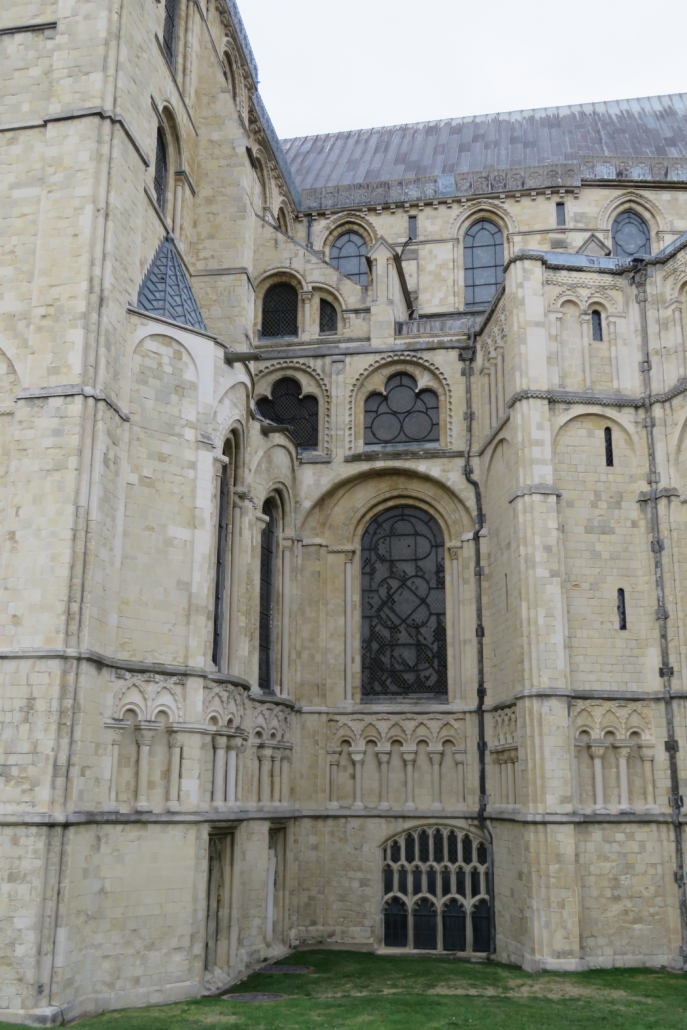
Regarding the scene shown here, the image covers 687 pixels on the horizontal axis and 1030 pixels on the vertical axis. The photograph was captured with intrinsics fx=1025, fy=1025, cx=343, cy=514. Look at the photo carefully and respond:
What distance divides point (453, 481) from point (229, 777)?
8.84 metres

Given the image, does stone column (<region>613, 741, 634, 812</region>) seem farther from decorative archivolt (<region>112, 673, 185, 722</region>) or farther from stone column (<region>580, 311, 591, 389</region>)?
decorative archivolt (<region>112, 673, 185, 722</region>)

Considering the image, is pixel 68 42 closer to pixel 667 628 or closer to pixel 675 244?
pixel 675 244

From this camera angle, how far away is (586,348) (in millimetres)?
20938

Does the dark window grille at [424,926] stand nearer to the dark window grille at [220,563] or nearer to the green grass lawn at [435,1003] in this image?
the green grass lawn at [435,1003]

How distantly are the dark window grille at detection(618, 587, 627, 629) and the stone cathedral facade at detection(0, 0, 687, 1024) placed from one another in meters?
0.05

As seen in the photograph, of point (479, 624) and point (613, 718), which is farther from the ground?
point (479, 624)

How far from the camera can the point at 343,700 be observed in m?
23.1

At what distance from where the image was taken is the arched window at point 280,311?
1021 inches

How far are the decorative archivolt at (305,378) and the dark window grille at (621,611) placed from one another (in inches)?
311

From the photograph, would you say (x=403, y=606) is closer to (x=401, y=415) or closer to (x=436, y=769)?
(x=436, y=769)

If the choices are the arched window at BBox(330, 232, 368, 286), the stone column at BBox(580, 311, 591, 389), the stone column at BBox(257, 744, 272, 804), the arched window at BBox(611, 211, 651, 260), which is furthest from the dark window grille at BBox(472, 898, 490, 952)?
the arched window at BBox(611, 211, 651, 260)

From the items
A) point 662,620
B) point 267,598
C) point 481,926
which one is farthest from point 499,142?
point 481,926

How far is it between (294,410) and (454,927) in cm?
1224

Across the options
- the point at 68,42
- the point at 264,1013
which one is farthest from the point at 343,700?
the point at 68,42
